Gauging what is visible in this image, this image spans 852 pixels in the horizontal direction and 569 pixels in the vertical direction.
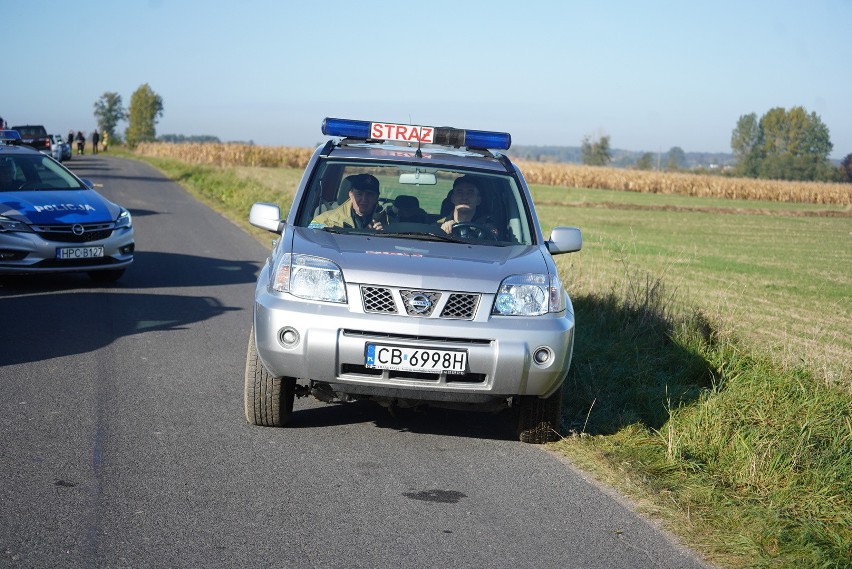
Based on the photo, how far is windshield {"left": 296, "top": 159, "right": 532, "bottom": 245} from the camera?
23.2 ft

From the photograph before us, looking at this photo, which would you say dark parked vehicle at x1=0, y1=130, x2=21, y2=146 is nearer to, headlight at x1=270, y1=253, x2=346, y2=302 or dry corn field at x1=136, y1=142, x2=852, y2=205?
headlight at x1=270, y1=253, x2=346, y2=302

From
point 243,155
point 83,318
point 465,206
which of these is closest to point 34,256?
point 83,318

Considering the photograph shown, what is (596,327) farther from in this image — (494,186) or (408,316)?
(408,316)

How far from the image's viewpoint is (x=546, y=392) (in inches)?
241

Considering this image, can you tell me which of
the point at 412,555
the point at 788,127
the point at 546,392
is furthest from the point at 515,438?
the point at 788,127

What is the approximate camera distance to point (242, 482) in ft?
17.4

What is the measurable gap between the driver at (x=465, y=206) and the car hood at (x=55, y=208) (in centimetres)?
613

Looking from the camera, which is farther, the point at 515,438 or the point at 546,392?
the point at 515,438

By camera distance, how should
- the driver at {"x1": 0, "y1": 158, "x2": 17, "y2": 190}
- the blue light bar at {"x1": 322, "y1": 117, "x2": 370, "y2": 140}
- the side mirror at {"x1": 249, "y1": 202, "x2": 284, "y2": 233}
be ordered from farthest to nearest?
the driver at {"x1": 0, "y1": 158, "x2": 17, "y2": 190}, the blue light bar at {"x1": 322, "y1": 117, "x2": 370, "y2": 140}, the side mirror at {"x1": 249, "y1": 202, "x2": 284, "y2": 233}

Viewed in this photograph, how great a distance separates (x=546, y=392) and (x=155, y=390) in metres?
2.83

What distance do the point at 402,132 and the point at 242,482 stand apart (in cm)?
329

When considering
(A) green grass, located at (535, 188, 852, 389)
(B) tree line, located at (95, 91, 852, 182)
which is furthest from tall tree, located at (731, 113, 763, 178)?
(A) green grass, located at (535, 188, 852, 389)

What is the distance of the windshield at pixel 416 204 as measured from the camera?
7.08 meters

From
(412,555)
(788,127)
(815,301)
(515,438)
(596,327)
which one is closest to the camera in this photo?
(412,555)
